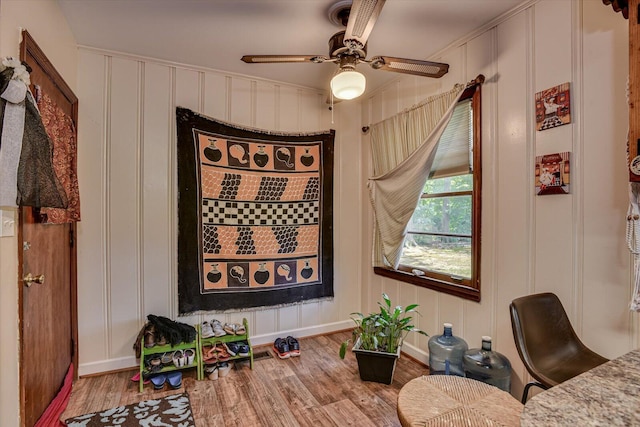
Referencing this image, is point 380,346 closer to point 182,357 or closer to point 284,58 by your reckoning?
point 182,357

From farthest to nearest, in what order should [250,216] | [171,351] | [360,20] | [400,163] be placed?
1. [250,216]
2. [400,163]
3. [171,351]
4. [360,20]

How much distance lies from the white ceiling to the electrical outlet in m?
1.34

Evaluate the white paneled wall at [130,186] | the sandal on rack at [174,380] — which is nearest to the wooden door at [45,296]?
the white paneled wall at [130,186]

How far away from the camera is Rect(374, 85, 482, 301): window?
2.20 m

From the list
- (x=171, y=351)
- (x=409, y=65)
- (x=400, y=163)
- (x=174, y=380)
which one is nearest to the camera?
(x=409, y=65)

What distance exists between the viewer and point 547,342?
159 cm

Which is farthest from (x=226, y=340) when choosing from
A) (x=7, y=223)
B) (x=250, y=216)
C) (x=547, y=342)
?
(x=547, y=342)

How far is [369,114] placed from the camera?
10.7 ft

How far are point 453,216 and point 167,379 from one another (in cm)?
243

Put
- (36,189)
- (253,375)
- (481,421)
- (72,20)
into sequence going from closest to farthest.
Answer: (481,421), (36,189), (72,20), (253,375)

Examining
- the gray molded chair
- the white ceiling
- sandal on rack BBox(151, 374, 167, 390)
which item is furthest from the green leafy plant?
the white ceiling

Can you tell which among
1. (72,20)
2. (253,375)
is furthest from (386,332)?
(72,20)

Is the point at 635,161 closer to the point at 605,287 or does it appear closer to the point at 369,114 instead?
the point at 605,287

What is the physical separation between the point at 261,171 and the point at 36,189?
5.54 ft
